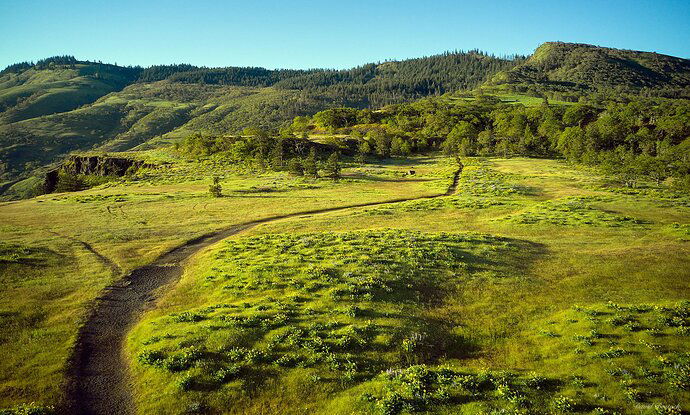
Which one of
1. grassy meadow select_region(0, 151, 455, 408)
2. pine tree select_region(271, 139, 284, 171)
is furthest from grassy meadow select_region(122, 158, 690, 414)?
pine tree select_region(271, 139, 284, 171)

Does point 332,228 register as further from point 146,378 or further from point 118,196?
point 118,196

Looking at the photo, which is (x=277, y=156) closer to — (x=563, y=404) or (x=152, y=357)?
(x=152, y=357)

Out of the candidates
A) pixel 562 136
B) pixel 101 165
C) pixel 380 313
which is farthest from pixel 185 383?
pixel 562 136

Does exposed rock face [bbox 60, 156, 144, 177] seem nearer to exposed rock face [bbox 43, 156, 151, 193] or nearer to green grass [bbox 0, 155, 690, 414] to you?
exposed rock face [bbox 43, 156, 151, 193]

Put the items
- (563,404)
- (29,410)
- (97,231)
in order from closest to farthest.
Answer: (563,404) → (29,410) → (97,231)

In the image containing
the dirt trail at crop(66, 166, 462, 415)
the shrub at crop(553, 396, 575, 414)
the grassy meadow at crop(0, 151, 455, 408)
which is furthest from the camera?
the grassy meadow at crop(0, 151, 455, 408)

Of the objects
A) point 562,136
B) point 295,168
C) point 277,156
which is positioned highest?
point 562,136

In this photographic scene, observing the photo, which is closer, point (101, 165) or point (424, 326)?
point (424, 326)
